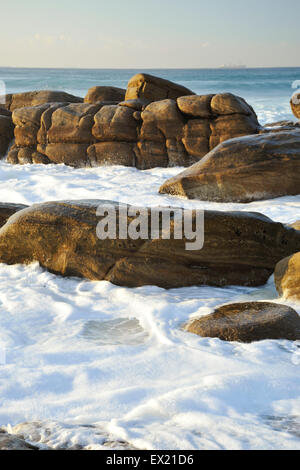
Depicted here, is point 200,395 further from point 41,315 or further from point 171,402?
point 41,315

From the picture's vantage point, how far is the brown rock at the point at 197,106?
1095 centimetres

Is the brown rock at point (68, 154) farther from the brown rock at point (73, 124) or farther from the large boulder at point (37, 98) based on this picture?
the large boulder at point (37, 98)

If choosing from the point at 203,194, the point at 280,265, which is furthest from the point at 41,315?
the point at 203,194

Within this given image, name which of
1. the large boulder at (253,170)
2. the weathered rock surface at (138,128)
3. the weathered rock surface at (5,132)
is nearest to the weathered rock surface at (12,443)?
the large boulder at (253,170)

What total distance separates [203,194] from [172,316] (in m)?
4.24

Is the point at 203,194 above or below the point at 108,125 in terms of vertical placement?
below

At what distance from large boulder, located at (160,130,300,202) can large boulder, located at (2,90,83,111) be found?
27.3 ft

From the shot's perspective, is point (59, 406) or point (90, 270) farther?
point (90, 270)

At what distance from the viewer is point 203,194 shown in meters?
7.84

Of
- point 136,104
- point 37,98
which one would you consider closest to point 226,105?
point 136,104

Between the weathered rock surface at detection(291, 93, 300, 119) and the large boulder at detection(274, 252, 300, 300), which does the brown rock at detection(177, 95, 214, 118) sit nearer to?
the weathered rock surface at detection(291, 93, 300, 119)

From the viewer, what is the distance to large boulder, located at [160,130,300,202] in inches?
297

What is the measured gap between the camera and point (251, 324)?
3395 mm
